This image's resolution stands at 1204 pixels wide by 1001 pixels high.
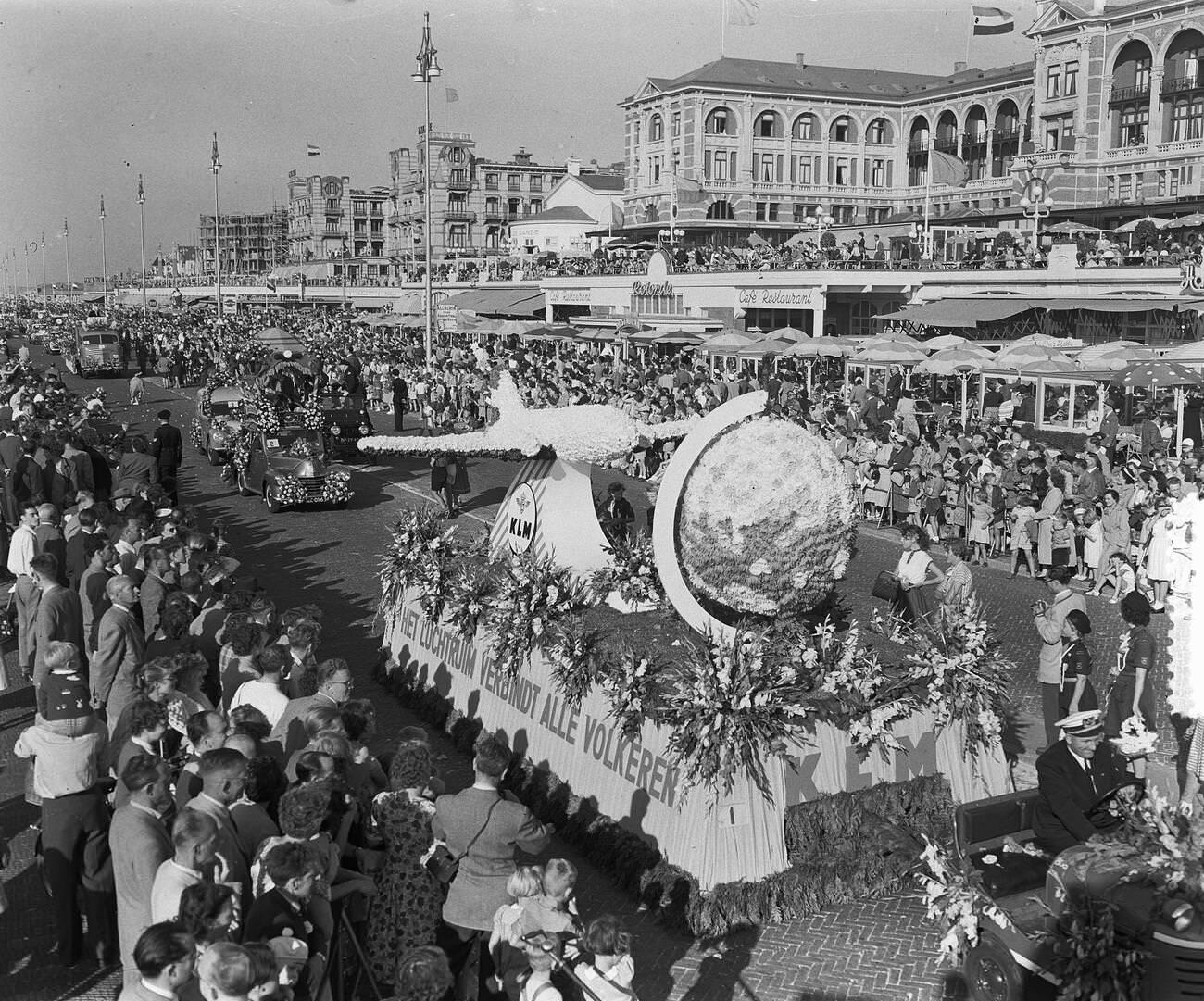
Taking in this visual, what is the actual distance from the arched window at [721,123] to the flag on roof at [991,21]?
107 ft

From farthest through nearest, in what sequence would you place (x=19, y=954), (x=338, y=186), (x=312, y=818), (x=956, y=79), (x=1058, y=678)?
(x=338, y=186)
(x=956, y=79)
(x=1058, y=678)
(x=19, y=954)
(x=312, y=818)

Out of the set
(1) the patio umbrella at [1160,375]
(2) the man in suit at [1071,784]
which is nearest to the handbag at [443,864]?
(2) the man in suit at [1071,784]

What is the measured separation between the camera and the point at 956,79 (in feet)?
265

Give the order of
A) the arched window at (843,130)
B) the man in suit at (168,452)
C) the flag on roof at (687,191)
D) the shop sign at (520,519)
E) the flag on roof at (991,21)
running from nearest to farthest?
the shop sign at (520,519), the man in suit at (168,452), the flag on roof at (991,21), the flag on roof at (687,191), the arched window at (843,130)

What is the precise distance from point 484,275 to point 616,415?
62.8 m

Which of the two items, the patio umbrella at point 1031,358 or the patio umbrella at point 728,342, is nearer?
the patio umbrella at point 1031,358

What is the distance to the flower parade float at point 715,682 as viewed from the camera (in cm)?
780

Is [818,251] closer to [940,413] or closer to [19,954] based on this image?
[940,413]

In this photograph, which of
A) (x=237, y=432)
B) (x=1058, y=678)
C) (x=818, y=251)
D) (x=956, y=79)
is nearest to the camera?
(x=1058, y=678)

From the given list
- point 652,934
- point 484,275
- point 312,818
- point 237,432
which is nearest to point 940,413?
point 237,432

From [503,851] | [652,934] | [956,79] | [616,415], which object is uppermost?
[956,79]

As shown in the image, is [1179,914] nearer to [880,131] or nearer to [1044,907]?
[1044,907]

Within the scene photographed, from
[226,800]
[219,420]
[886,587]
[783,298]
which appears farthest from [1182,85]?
[226,800]

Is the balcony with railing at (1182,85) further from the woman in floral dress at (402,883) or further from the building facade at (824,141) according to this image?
the woman in floral dress at (402,883)
